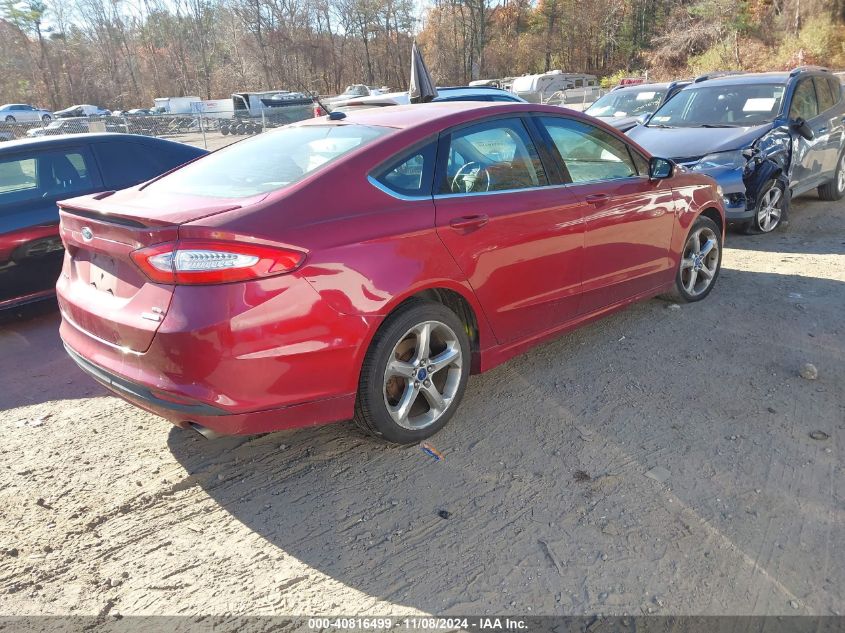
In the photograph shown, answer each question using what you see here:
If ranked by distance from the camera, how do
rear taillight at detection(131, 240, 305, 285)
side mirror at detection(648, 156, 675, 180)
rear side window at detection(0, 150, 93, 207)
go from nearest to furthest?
rear taillight at detection(131, 240, 305, 285)
side mirror at detection(648, 156, 675, 180)
rear side window at detection(0, 150, 93, 207)

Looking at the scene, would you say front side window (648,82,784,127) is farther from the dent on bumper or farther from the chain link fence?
the chain link fence

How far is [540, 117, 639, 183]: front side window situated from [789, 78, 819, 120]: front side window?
4744 mm

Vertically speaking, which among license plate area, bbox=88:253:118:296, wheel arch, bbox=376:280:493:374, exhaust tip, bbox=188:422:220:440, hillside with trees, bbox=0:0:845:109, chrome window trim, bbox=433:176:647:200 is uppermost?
hillside with trees, bbox=0:0:845:109

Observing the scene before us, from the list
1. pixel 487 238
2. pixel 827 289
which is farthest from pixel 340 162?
pixel 827 289

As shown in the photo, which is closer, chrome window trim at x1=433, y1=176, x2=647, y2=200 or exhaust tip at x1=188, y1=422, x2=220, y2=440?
exhaust tip at x1=188, y1=422, x2=220, y2=440

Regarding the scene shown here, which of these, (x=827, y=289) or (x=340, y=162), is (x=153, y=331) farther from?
(x=827, y=289)

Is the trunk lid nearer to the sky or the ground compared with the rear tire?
nearer to the sky

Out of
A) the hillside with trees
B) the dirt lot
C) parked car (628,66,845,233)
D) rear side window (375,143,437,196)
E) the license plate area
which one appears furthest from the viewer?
the hillside with trees

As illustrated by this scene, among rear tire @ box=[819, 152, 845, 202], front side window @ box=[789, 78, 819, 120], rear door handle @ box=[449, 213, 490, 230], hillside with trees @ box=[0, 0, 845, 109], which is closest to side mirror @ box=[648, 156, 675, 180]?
rear door handle @ box=[449, 213, 490, 230]

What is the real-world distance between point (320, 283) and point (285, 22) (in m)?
67.7

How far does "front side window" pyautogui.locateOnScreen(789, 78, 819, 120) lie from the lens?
7.79m

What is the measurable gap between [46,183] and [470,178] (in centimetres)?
405

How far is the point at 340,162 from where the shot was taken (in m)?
2.95

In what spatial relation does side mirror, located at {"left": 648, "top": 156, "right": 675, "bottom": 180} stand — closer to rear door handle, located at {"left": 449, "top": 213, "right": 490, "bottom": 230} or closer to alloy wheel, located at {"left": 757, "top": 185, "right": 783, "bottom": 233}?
rear door handle, located at {"left": 449, "top": 213, "right": 490, "bottom": 230}
